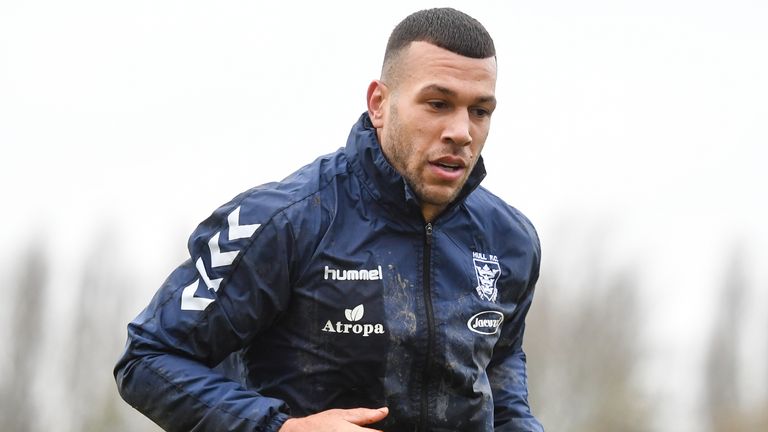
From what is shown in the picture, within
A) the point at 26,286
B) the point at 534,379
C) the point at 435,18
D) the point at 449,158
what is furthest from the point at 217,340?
the point at 26,286

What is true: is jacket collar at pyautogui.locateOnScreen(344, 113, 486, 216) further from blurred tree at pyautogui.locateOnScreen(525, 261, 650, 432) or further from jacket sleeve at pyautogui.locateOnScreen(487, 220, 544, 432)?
blurred tree at pyautogui.locateOnScreen(525, 261, 650, 432)

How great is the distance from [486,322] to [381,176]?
757mm

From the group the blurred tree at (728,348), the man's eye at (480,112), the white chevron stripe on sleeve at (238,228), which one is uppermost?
the man's eye at (480,112)

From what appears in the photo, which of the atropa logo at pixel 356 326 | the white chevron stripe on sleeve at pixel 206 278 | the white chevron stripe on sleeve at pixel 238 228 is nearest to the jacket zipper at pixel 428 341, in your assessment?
the atropa logo at pixel 356 326

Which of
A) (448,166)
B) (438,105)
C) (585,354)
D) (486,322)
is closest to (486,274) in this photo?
(486,322)

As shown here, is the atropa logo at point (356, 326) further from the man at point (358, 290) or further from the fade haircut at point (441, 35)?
the fade haircut at point (441, 35)

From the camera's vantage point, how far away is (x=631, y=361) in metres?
40.2

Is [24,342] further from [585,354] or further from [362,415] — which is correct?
[362,415]

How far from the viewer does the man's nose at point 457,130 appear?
5.58 m

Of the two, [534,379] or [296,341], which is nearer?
[296,341]

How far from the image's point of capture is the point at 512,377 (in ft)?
20.5

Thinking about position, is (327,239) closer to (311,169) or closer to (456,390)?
(311,169)

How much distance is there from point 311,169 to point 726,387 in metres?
48.0

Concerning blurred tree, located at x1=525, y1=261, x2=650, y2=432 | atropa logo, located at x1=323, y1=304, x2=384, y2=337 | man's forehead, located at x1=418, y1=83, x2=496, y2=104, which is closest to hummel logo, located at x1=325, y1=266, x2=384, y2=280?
atropa logo, located at x1=323, y1=304, x2=384, y2=337
